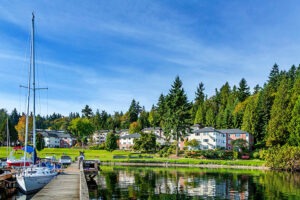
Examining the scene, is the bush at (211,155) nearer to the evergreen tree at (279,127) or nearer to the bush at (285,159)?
the evergreen tree at (279,127)

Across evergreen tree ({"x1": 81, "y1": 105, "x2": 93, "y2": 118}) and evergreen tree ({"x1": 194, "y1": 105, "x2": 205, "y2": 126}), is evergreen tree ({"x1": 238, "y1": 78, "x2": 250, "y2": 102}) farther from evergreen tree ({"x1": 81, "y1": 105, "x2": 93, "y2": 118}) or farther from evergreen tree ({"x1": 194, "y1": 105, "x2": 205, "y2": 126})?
evergreen tree ({"x1": 81, "y1": 105, "x2": 93, "y2": 118})

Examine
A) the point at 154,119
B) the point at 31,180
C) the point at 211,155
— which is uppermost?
the point at 154,119

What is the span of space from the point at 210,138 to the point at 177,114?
72.1 feet

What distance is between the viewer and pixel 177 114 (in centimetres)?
9744

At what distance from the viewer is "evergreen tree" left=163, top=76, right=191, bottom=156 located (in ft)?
319

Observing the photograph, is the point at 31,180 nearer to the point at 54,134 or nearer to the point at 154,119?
the point at 154,119

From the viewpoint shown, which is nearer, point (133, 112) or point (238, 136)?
point (238, 136)

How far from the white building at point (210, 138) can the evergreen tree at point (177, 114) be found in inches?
553

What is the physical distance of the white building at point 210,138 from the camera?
113 m

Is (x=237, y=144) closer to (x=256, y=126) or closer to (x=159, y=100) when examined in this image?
(x=256, y=126)

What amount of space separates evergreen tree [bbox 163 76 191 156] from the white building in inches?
553

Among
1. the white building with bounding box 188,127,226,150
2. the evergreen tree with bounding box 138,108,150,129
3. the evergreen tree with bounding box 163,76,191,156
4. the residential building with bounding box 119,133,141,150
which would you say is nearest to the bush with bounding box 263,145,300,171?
the evergreen tree with bounding box 163,76,191,156

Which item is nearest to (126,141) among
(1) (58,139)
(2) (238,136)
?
(2) (238,136)

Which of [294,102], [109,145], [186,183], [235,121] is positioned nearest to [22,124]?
[109,145]
